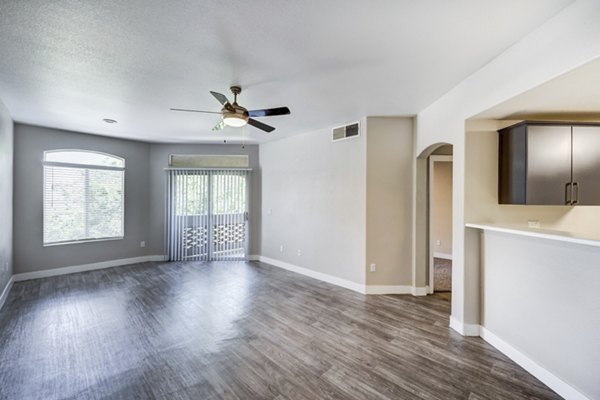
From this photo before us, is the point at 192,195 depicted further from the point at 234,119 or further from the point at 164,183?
the point at 234,119

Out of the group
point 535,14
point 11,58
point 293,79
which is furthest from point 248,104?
point 535,14

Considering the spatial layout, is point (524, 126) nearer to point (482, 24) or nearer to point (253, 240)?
point (482, 24)

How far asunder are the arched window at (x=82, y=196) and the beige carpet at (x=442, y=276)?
6623 millimetres

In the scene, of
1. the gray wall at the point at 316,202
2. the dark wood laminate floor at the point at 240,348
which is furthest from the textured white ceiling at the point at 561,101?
the dark wood laminate floor at the point at 240,348

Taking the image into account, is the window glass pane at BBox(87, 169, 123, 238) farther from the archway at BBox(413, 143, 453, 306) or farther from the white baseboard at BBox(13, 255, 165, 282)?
the archway at BBox(413, 143, 453, 306)

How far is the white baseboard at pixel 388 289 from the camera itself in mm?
3881

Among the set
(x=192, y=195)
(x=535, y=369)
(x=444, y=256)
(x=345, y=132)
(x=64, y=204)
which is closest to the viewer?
(x=535, y=369)

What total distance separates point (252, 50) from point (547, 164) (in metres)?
3.01

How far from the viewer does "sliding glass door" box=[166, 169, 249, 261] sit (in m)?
5.84

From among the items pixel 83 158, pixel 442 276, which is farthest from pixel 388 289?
pixel 83 158

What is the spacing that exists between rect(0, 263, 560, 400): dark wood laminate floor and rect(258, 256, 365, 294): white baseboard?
21 cm

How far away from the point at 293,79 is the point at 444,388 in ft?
10.4

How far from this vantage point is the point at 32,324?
2914 millimetres

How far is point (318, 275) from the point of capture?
184 inches
